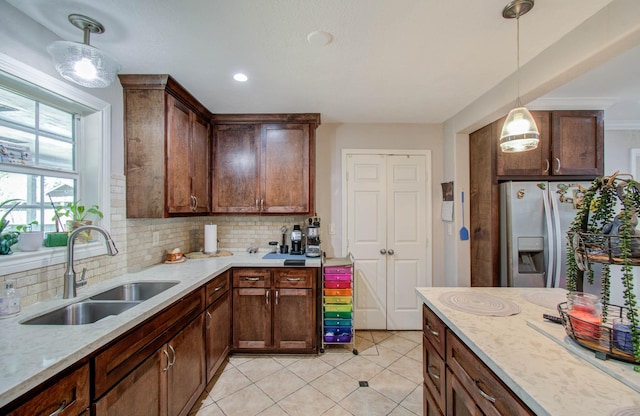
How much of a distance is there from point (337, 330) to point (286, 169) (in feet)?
5.82

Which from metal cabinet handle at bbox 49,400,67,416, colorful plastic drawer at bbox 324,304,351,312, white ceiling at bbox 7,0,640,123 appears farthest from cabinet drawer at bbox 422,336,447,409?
white ceiling at bbox 7,0,640,123

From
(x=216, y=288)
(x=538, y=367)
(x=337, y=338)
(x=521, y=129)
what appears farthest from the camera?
(x=337, y=338)

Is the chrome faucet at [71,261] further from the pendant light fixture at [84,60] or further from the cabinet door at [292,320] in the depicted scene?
the cabinet door at [292,320]

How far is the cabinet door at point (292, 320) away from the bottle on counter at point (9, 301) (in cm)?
167

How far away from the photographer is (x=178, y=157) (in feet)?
7.52

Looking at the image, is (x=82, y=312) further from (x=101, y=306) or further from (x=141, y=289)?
(x=141, y=289)

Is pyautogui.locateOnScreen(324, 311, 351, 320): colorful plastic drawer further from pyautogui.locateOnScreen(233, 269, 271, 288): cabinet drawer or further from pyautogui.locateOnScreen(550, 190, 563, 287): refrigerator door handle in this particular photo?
pyautogui.locateOnScreen(550, 190, 563, 287): refrigerator door handle

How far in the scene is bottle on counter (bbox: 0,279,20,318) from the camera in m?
1.24

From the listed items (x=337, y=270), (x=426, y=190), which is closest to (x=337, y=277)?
(x=337, y=270)

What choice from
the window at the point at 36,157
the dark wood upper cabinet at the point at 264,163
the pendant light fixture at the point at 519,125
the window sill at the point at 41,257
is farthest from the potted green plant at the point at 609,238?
the window at the point at 36,157

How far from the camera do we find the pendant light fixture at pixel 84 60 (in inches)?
51.8

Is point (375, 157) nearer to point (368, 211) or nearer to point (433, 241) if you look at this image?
point (368, 211)

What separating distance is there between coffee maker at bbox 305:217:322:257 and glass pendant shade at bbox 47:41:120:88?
6.69 ft

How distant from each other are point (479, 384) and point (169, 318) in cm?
160
